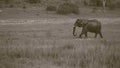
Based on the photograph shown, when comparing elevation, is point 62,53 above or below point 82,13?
above

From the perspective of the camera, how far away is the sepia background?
9.25m

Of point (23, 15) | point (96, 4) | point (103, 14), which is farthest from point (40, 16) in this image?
point (96, 4)

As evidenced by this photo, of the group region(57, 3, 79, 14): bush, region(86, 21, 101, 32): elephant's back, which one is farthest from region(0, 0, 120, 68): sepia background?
region(86, 21, 101, 32): elephant's back

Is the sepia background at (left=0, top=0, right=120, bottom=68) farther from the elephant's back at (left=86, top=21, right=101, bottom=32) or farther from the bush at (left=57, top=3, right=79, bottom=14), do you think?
the elephant's back at (left=86, top=21, right=101, bottom=32)

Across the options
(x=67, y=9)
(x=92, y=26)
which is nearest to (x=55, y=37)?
(x=92, y=26)

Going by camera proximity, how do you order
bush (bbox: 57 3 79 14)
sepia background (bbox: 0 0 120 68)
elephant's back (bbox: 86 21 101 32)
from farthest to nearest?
bush (bbox: 57 3 79 14), elephant's back (bbox: 86 21 101 32), sepia background (bbox: 0 0 120 68)

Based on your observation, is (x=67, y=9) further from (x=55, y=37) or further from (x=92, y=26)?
(x=92, y=26)

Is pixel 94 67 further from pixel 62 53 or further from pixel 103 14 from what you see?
pixel 103 14

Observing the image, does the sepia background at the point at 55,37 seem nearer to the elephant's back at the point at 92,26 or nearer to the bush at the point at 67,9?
the bush at the point at 67,9

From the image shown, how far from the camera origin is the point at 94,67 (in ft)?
27.9

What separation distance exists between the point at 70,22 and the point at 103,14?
7.38 meters

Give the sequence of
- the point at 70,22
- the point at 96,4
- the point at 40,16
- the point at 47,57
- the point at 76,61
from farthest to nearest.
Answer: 1. the point at 96,4
2. the point at 40,16
3. the point at 70,22
4. the point at 47,57
5. the point at 76,61

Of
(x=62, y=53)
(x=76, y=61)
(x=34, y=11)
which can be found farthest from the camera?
(x=34, y=11)

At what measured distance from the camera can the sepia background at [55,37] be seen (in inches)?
364
